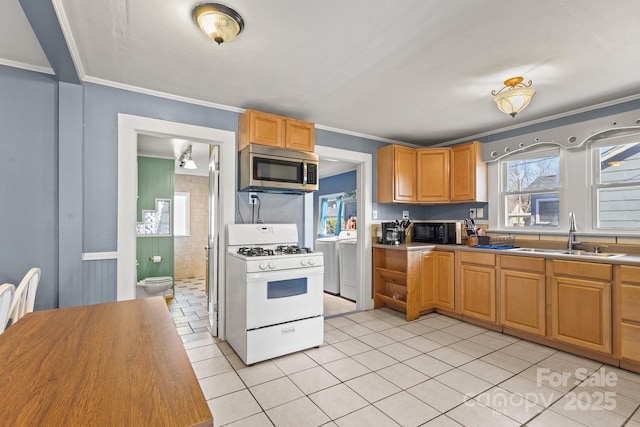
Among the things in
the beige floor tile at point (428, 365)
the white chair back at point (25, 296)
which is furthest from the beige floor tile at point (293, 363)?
the white chair back at point (25, 296)

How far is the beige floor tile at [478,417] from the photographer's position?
1.84m

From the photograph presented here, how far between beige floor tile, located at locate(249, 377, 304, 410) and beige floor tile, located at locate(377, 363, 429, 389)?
2.34 ft

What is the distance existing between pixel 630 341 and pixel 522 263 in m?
0.94

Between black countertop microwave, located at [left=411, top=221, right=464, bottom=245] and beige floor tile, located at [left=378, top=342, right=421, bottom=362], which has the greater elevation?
black countertop microwave, located at [left=411, top=221, right=464, bottom=245]

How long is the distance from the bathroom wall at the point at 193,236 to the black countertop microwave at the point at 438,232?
14.5 ft

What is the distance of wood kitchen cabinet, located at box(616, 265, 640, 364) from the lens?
93.7 inches

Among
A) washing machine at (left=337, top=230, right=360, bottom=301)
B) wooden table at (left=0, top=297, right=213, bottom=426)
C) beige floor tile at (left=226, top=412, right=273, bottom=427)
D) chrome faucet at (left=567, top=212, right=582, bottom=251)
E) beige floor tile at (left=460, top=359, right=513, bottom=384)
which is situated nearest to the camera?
wooden table at (left=0, top=297, right=213, bottom=426)

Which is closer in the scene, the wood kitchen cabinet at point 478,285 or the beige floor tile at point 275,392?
the beige floor tile at point 275,392

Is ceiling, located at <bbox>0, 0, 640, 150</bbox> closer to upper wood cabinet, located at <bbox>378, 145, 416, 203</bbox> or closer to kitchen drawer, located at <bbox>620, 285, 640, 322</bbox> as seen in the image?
upper wood cabinet, located at <bbox>378, 145, 416, 203</bbox>

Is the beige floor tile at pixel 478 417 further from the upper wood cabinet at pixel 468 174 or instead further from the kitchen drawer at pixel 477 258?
the upper wood cabinet at pixel 468 174

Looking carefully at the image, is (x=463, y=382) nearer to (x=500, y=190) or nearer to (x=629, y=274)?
(x=629, y=274)

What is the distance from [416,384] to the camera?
7.47 feet

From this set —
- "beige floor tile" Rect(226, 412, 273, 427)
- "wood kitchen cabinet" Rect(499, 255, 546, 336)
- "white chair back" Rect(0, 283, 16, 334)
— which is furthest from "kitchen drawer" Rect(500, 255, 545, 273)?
"white chair back" Rect(0, 283, 16, 334)

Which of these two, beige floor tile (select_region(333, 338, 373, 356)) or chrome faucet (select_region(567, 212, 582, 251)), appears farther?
chrome faucet (select_region(567, 212, 582, 251))
